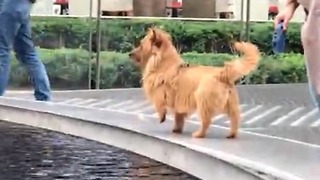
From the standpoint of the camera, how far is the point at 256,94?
1055cm

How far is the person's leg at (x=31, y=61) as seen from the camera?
28.3 feet

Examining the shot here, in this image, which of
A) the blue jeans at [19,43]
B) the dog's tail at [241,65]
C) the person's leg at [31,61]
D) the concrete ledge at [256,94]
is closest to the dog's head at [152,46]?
the dog's tail at [241,65]

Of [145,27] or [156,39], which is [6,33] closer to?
[145,27]

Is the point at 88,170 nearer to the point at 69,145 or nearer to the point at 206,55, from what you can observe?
the point at 69,145

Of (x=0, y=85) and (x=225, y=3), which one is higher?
(x=225, y=3)

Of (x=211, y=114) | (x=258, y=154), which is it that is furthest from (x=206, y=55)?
(x=258, y=154)

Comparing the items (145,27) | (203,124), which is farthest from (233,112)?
(145,27)

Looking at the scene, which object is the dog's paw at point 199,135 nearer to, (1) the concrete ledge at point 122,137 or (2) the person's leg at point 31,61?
(1) the concrete ledge at point 122,137

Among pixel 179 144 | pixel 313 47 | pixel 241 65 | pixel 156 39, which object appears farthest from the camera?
pixel 156 39

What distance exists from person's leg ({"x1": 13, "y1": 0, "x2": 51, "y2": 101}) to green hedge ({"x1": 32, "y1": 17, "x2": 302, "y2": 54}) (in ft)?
5.47

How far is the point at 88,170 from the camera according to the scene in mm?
4977

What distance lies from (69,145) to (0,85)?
8.89ft

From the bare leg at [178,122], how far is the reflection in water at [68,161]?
410 millimetres

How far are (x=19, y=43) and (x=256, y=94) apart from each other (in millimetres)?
2976
